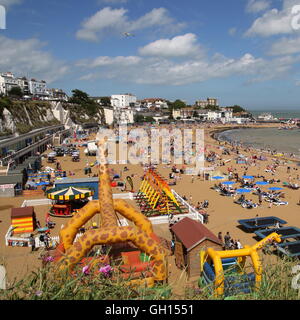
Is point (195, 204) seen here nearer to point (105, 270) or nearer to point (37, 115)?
point (105, 270)

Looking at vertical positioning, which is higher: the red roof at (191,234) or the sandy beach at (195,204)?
the red roof at (191,234)

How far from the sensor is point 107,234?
699 centimetres

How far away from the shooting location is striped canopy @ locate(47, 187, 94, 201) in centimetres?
1633

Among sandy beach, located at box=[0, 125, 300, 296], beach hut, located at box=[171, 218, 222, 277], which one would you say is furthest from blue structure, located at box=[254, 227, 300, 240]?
beach hut, located at box=[171, 218, 222, 277]

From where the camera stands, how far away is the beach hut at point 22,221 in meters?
14.0

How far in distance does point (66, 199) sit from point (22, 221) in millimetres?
2794

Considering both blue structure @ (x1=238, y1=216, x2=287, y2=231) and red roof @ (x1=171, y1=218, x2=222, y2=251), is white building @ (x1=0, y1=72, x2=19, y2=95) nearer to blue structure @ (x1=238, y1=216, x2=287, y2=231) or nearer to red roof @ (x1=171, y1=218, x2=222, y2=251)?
blue structure @ (x1=238, y1=216, x2=287, y2=231)

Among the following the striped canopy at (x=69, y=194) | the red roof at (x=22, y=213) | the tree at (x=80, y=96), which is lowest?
the red roof at (x=22, y=213)

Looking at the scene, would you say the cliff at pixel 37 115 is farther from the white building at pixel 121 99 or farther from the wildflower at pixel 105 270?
the white building at pixel 121 99

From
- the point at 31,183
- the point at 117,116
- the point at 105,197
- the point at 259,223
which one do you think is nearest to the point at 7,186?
the point at 31,183

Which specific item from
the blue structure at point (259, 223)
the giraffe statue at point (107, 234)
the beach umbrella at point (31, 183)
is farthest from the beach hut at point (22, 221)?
the blue structure at point (259, 223)

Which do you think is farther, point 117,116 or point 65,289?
point 117,116

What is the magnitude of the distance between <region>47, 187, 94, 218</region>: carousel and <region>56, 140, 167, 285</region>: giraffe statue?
786 centimetres
